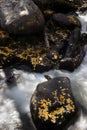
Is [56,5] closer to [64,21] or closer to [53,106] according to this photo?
[64,21]

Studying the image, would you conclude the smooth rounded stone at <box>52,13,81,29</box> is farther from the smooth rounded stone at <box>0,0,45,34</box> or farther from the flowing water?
the flowing water

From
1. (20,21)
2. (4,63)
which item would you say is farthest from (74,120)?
(20,21)

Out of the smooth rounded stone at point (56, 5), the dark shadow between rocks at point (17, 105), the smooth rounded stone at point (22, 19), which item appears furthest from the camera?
the smooth rounded stone at point (56, 5)

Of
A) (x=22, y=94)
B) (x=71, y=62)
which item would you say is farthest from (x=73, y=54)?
(x=22, y=94)

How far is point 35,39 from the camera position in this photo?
28.2 feet

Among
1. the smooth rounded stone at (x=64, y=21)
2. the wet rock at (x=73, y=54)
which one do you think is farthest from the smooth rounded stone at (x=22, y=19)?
the wet rock at (x=73, y=54)

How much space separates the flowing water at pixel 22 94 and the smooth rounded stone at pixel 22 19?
1272mm

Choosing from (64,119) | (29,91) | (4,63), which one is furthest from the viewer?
(4,63)

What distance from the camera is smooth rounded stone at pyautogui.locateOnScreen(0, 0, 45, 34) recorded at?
8.16 meters

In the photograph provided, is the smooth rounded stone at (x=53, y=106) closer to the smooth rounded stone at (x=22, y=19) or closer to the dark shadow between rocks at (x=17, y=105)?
the dark shadow between rocks at (x=17, y=105)

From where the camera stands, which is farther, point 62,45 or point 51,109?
point 62,45

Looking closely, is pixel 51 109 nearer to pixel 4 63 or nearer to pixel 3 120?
pixel 3 120

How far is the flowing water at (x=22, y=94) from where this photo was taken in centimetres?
634

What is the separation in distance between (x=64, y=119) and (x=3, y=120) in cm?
136
